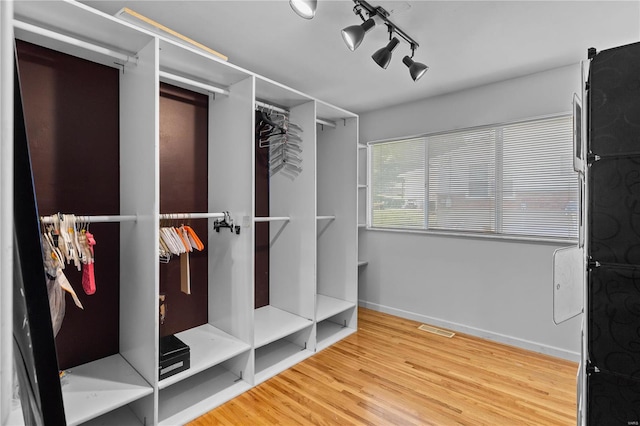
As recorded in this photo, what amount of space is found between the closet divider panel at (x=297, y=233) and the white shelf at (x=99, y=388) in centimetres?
144

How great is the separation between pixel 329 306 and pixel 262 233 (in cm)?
101

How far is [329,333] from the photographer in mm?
3500

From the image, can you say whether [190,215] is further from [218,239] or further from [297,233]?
[297,233]

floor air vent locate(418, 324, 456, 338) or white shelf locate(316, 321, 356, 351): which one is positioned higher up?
white shelf locate(316, 321, 356, 351)

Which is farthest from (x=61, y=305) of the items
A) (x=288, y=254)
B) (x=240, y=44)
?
(x=240, y=44)

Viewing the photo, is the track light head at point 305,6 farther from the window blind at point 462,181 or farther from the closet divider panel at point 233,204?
the window blind at point 462,181

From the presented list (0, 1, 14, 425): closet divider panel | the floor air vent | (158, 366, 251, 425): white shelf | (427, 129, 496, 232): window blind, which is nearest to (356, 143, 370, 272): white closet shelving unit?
(427, 129, 496, 232): window blind

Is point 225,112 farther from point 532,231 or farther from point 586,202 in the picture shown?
point 532,231

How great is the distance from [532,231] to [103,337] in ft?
11.9

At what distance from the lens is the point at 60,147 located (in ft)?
6.84

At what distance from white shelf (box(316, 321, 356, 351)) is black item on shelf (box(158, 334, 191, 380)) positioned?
4.34 ft

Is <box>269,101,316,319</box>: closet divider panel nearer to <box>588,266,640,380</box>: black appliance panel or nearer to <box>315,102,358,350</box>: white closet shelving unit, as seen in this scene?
<box>315,102,358,350</box>: white closet shelving unit

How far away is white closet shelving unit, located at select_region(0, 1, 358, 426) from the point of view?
192 centimetres

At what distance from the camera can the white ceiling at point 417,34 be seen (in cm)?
203
